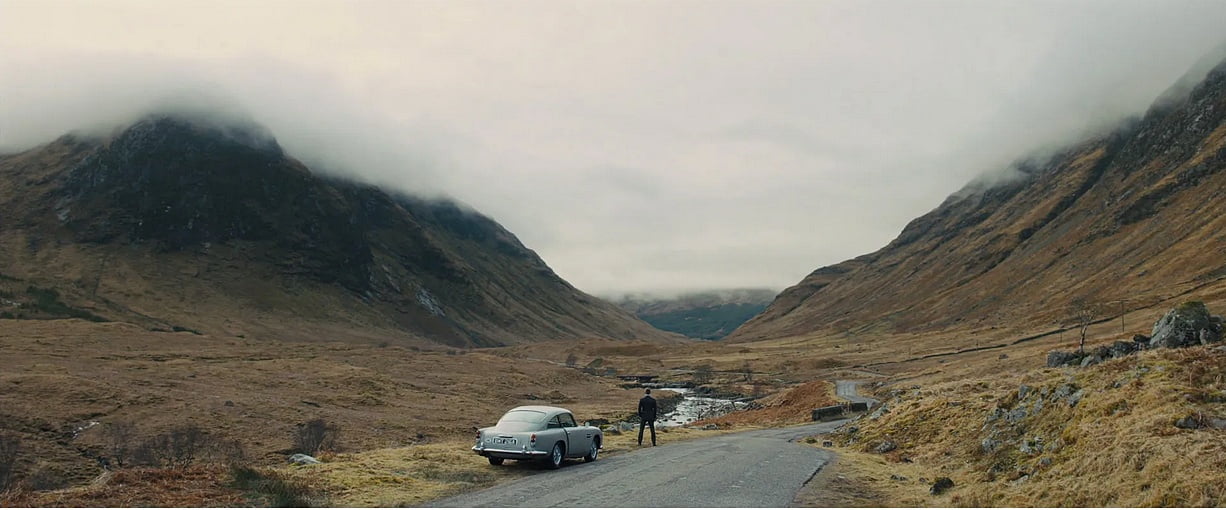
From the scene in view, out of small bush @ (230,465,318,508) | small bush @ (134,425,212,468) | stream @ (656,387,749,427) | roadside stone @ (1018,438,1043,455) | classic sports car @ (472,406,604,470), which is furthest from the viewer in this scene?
stream @ (656,387,749,427)

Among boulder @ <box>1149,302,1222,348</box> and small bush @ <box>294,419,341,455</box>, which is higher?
boulder @ <box>1149,302,1222,348</box>

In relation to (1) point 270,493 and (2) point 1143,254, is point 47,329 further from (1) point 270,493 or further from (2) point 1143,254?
(2) point 1143,254

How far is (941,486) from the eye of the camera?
18.6 meters

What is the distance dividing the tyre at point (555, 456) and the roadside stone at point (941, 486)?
36.9ft

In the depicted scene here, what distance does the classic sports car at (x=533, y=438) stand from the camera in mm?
22391

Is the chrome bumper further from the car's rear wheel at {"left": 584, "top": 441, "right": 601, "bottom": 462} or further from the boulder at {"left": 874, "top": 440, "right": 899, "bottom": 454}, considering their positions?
the boulder at {"left": 874, "top": 440, "right": 899, "bottom": 454}

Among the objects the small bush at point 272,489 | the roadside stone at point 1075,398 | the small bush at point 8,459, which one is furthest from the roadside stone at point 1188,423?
the small bush at point 8,459

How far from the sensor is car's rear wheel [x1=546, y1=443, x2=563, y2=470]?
2303 centimetres

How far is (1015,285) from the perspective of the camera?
188 m

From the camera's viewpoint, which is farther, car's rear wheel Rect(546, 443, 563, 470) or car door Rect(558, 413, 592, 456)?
car door Rect(558, 413, 592, 456)

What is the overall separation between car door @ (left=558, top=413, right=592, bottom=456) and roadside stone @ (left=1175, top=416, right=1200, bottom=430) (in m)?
16.7

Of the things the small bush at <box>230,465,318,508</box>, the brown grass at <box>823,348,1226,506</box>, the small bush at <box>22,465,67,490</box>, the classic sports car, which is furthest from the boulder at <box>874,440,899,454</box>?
the small bush at <box>22,465,67,490</box>

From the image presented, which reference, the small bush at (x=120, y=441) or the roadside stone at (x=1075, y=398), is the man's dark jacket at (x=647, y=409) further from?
the small bush at (x=120, y=441)

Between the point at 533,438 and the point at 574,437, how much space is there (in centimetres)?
268
